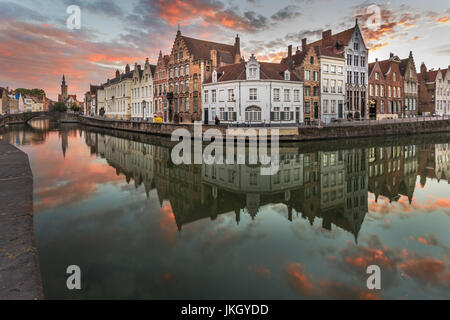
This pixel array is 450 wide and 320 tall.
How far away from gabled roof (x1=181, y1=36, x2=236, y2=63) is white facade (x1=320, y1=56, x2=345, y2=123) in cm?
1380

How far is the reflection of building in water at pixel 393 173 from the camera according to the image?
1204 centimetres

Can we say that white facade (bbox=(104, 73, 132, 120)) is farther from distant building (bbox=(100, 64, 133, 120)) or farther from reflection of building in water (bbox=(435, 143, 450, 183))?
reflection of building in water (bbox=(435, 143, 450, 183))

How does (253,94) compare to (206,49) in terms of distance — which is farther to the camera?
(206,49)

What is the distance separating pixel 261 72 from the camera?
3559cm

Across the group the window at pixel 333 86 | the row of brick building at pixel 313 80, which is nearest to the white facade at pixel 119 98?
the row of brick building at pixel 313 80

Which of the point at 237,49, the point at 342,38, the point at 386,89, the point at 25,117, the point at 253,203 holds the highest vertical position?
the point at 342,38

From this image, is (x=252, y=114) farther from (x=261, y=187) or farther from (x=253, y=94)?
(x=261, y=187)

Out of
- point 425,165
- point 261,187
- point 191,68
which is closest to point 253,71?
point 191,68

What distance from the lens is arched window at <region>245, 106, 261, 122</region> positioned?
35.5 metres

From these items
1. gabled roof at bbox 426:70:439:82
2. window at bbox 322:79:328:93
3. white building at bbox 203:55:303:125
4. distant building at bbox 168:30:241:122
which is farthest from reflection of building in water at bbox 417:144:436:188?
gabled roof at bbox 426:70:439:82

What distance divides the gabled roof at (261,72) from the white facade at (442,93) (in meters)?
37.4

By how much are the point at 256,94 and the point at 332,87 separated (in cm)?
1384

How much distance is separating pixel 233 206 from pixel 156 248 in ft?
13.0
